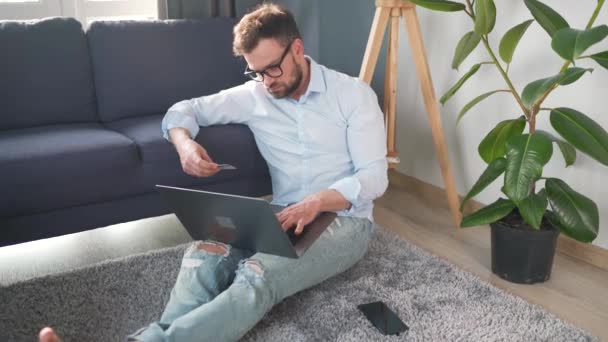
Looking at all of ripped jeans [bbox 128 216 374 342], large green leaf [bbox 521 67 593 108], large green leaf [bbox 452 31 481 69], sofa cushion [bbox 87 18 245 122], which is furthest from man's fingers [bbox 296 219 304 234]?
sofa cushion [bbox 87 18 245 122]

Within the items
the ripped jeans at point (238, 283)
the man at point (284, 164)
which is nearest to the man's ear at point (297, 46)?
the man at point (284, 164)

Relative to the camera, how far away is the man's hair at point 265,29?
1.87m

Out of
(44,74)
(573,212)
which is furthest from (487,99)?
(44,74)

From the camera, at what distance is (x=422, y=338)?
5.75ft

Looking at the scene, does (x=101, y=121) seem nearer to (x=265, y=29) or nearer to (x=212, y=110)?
(x=212, y=110)

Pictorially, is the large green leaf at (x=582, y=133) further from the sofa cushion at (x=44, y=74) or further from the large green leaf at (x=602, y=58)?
the sofa cushion at (x=44, y=74)

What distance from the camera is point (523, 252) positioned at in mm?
2088

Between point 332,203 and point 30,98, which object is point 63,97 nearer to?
point 30,98

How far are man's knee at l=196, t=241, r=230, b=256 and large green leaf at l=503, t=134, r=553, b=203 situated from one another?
2.77 ft

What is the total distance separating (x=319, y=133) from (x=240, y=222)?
0.49 meters

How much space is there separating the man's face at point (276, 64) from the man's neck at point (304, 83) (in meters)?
0.02

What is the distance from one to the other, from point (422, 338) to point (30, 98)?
178 centimetres

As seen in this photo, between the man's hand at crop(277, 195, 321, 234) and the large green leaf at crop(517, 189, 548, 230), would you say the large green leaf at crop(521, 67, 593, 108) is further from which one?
the man's hand at crop(277, 195, 321, 234)

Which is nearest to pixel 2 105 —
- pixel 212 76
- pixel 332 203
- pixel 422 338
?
pixel 212 76
